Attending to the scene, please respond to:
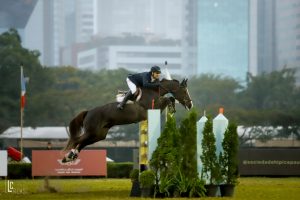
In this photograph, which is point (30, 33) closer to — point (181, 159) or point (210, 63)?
point (210, 63)

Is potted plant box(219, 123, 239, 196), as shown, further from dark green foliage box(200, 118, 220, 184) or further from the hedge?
the hedge

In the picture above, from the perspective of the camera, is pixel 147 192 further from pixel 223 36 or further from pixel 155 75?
pixel 223 36

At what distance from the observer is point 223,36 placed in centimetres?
19388

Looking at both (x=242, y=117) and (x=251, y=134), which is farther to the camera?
(x=242, y=117)

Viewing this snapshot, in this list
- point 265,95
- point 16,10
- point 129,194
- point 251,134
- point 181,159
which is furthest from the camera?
point 16,10

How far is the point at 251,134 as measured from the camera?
8144cm

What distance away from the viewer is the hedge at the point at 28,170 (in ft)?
124

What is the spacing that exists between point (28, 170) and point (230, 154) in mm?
16759

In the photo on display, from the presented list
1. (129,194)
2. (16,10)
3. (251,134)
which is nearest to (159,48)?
(16,10)

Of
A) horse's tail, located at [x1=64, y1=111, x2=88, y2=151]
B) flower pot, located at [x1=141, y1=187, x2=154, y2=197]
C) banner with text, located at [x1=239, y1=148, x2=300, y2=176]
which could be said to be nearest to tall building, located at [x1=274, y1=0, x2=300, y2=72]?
banner with text, located at [x1=239, y1=148, x2=300, y2=176]

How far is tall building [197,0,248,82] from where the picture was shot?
17825cm

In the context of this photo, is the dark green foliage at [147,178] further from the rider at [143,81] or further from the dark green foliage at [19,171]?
the dark green foliage at [19,171]

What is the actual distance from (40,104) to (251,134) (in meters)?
24.3

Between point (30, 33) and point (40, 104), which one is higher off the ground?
point (30, 33)
